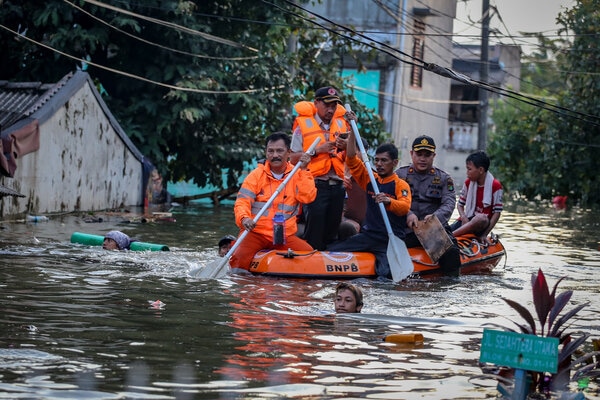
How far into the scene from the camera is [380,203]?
45.4 feet

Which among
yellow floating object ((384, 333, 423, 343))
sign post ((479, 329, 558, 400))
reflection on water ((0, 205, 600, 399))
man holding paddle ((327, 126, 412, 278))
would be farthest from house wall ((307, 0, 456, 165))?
sign post ((479, 329, 558, 400))

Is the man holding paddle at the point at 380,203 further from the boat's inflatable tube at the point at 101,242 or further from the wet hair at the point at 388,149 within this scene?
the boat's inflatable tube at the point at 101,242

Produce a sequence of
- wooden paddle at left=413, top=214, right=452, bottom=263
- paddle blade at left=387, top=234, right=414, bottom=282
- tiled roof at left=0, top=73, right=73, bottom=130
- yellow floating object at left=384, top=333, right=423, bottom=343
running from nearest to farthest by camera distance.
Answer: yellow floating object at left=384, top=333, right=423, bottom=343
paddle blade at left=387, top=234, right=414, bottom=282
wooden paddle at left=413, top=214, right=452, bottom=263
tiled roof at left=0, top=73, right=73, bottom=130

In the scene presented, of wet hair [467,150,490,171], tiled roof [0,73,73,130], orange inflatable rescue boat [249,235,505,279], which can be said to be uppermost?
tiled roof [0,73,73,130]

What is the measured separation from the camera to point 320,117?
1441 centimetres

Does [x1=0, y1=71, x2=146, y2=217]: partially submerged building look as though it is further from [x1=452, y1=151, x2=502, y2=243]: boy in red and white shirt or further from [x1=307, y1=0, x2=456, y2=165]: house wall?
[x1=307, y1=0, x2=456, y2=165]: house wall

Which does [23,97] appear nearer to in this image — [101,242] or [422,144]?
[101,242]

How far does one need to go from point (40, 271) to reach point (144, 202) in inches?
493

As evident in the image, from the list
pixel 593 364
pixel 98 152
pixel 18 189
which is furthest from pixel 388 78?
pixel 593 364

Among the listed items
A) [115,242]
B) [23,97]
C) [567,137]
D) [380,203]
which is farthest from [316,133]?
[567,137]

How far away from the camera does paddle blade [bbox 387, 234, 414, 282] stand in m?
13.5

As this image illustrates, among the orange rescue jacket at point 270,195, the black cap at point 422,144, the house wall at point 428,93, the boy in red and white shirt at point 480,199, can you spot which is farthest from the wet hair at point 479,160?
the house wall at point 428,93

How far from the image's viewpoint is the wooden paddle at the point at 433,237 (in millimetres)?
14008

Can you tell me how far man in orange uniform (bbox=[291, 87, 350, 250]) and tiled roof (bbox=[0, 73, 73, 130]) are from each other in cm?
752
